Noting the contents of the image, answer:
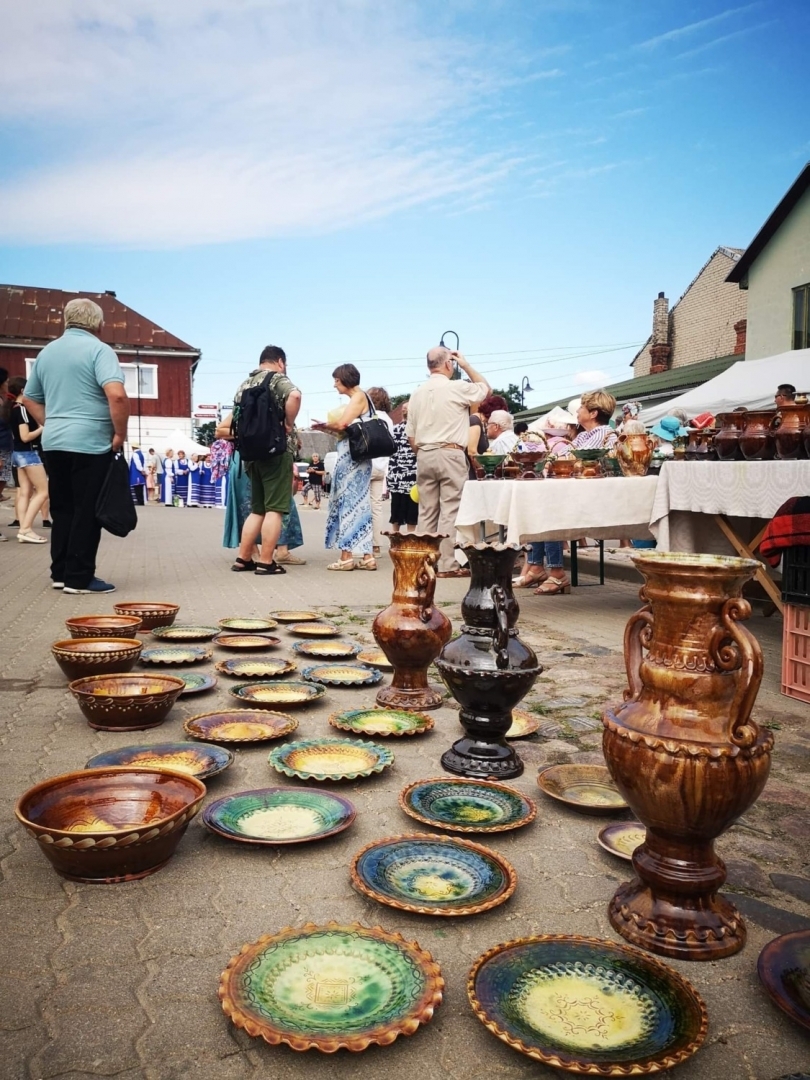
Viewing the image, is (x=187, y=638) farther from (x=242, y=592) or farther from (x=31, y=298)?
(x=31, y=298)

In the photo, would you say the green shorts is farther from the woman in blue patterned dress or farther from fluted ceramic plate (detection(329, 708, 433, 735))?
fluted ceramic plate (detection(329, 708, 433, 735))

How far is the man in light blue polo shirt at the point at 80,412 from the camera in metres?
5.81

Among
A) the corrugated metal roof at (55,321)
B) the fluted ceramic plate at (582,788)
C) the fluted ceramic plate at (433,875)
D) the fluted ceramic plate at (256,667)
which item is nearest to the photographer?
the fluted ceramic plate at (433,875)

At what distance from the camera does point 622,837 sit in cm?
237

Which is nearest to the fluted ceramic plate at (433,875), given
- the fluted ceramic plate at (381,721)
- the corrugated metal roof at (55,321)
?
the fluted ceramic plate at (381,721)

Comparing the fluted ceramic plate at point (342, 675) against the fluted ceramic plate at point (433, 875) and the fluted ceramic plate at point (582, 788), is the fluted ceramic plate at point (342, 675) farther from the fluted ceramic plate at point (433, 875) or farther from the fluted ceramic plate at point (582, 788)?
the fluted ceramic plate at point (433, 875)

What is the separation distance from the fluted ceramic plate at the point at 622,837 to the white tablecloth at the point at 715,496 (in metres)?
2.14

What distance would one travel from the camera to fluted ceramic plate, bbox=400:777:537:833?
239cm

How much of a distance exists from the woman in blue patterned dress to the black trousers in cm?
239

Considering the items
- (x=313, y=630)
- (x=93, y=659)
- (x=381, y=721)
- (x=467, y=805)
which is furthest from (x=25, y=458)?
(x=467, y=805)

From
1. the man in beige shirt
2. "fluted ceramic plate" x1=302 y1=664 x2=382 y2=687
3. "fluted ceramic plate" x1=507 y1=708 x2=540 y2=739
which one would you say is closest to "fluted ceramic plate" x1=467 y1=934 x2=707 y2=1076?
"fluted ceramic plate" x1=507 y1=708 x2=540 y2=739

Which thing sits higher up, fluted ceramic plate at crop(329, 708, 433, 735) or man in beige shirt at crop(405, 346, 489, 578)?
man in beige shirt at crop(405, 346, 489, 578)

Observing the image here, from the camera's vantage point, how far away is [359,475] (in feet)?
26.1

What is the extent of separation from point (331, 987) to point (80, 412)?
5148mm
